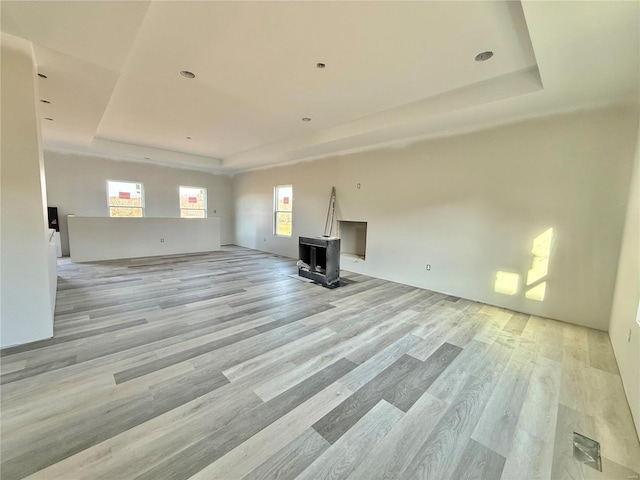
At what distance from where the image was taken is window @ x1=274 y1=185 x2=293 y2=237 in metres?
7.54

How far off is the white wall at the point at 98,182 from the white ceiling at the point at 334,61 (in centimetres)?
257

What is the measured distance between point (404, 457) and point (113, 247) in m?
7.50

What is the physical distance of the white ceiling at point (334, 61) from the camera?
1970 millimetres

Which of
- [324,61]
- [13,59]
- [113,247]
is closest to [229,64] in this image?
[324,61]

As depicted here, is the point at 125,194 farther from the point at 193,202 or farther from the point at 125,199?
the point at 193,202

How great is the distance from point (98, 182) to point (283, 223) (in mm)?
5075

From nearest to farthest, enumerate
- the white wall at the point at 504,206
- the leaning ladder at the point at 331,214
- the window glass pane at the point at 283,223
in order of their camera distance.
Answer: the white wall at the point at 504,206 < the leaning ladder at the point at 331,214 < the window glass pane at the point at 283,223

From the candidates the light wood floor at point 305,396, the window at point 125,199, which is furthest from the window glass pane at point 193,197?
the light wood floor at point 305,396

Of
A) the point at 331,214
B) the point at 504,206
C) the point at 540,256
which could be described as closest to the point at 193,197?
the point at 331,214

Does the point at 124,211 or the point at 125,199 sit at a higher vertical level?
the point at 125,199

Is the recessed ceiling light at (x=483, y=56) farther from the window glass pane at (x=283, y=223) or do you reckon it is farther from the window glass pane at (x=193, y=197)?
the window glass pane at (x=193, y=197)

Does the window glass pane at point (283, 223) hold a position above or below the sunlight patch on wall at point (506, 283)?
above

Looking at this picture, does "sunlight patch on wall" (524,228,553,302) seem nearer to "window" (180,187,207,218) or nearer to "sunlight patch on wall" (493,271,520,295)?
"sunlight patch on wall" (493,271,520,295)

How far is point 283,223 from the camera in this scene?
781 centimetres
